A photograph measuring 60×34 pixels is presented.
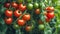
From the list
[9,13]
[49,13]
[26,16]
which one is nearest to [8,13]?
[9,13]

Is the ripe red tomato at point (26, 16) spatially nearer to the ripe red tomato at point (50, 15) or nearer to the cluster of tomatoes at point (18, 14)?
the cluster of tomatoes at point (18, 14)

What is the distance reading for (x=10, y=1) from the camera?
149cm

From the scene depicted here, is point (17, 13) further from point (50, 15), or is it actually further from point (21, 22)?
point (50, 15)

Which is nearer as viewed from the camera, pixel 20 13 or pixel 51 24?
pixel 20 13

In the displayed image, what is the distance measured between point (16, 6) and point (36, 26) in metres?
0.19

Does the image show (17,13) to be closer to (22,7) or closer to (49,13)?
(22,7)

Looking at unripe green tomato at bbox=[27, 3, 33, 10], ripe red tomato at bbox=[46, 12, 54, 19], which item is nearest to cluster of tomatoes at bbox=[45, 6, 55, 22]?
ripe red tomato at bbox=[46, 12, 54, 19]

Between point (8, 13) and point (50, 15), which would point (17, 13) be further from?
point (50, 15)

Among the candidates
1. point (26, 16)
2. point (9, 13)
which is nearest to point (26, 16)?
point (26, 16)

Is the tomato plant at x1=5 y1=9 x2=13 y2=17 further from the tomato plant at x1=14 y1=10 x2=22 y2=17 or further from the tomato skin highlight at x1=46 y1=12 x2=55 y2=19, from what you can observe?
the tomato skin highlight at x1=46 y1=12 x2=55 y2=19

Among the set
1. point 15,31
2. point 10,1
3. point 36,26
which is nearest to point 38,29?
point 36,26

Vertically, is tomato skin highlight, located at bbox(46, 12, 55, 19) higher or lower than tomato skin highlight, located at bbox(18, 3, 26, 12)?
lower

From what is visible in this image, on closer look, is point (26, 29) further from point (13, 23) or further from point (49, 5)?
point (49, 5)

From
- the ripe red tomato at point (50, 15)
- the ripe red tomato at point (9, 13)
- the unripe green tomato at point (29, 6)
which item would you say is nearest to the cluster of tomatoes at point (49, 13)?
the ripe red tomato at point (50, 15)
